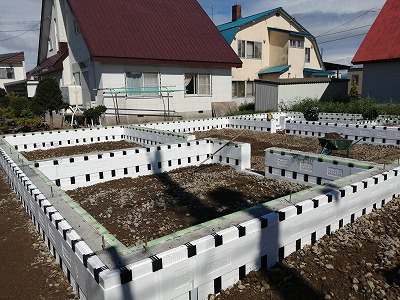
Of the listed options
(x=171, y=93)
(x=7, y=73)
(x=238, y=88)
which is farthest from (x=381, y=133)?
(x=7, y=73)

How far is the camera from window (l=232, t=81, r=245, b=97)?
2675 centimetres

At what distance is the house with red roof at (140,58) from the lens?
17.7m

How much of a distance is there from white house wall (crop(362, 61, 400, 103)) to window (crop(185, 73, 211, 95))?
1053 centimetres

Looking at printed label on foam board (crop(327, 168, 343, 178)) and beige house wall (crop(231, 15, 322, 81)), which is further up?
beige house wall (crop(231, 15, 322, 81))

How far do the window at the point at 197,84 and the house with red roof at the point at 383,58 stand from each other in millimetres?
9958

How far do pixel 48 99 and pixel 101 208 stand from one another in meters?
14.3

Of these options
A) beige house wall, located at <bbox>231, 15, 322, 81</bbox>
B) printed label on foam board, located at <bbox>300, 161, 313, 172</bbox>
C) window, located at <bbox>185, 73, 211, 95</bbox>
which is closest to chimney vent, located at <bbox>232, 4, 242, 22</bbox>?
beige house wall, located at <bbox>231, 15, 322, 81</bbox>

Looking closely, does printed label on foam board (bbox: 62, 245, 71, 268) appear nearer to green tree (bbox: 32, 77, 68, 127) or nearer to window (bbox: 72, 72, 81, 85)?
green tree (bbox: 32, 77, 68, 127)

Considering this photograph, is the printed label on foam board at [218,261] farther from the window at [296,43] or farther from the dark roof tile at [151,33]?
the window at [296,43]

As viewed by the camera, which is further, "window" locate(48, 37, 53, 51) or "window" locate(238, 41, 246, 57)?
"window" locate(48, 37, 53, 51)

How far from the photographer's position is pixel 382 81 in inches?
798

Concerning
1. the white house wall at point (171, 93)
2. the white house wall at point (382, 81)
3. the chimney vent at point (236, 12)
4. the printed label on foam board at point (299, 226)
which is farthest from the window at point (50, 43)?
the printed label on foam board at point (299, 226)

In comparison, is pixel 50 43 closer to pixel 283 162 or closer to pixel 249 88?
pixel 249 88

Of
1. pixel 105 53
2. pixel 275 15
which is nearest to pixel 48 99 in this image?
pixel 105 53
